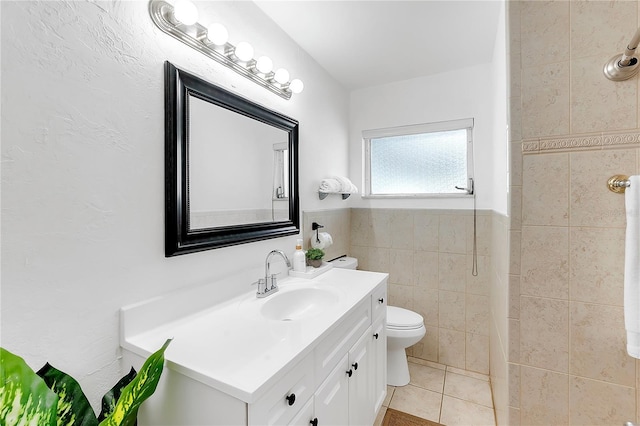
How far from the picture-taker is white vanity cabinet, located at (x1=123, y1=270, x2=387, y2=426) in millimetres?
735

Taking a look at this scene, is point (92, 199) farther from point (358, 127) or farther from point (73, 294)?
point (358, 127)

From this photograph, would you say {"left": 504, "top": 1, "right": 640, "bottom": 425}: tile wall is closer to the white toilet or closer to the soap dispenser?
the white toilet

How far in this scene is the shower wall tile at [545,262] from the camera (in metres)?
1.18

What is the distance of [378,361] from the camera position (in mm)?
1609

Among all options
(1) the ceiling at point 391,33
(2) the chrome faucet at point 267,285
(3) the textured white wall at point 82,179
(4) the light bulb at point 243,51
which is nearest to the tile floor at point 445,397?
(2) the chrome faucet at point 267,285

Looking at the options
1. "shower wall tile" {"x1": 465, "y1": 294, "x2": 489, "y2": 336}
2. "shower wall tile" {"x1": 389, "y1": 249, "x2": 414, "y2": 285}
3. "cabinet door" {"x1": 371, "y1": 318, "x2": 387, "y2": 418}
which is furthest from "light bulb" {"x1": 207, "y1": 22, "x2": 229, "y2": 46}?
"shower wall tile" {"x1": 465, "y1": 294, "x2": 489, "y2": 336}

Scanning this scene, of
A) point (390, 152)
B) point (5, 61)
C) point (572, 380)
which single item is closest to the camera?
point (5, 61)

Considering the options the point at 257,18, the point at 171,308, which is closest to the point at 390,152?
the point at 257,18

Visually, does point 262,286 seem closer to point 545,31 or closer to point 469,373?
point 545,31

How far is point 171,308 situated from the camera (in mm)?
1064

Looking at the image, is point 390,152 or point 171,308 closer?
point 171,308

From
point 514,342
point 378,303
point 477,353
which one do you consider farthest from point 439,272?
point 514,342

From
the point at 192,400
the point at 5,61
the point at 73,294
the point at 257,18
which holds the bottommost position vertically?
the point at 192,400

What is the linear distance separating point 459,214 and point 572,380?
47.6 inches
